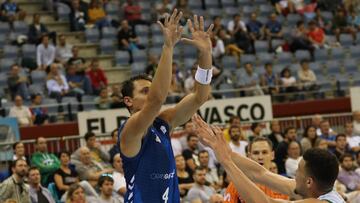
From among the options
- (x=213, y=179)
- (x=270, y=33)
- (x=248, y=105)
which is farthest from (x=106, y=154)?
(x=270, y=33)

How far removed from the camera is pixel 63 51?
2202cm

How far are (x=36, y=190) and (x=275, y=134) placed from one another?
6026 millimetres

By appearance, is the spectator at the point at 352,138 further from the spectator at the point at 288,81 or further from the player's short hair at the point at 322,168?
the player's short hair at the point at 322,168

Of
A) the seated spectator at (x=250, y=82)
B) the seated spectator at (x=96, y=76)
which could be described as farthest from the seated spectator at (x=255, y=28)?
the seated spectator at (x=96, y=76)

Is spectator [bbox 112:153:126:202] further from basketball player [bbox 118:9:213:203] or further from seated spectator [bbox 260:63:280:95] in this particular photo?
seated spectator [bbox 260:63:280:95]

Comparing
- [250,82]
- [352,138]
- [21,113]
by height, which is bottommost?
[352,138]

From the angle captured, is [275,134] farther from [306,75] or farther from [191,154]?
[306,75]

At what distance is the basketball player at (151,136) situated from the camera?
6684mm

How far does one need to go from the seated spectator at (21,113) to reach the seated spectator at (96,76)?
2.80m

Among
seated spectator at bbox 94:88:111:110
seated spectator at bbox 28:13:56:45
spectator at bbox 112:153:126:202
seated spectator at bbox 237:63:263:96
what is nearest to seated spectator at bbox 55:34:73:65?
seated spectator at bbox 28:13:56:45

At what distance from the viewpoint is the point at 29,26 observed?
22.4 metres

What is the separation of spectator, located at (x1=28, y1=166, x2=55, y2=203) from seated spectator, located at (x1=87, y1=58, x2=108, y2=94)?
7.76m

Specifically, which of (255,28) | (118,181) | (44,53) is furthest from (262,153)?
(255,28)

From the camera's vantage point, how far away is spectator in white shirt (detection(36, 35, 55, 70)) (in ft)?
69.7
